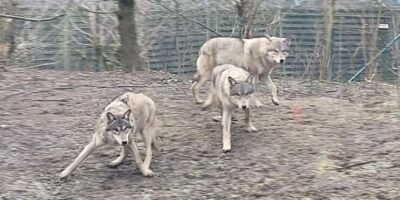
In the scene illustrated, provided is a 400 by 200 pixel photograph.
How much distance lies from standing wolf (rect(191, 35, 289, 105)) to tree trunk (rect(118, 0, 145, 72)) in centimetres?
328

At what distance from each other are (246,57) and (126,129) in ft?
9.85

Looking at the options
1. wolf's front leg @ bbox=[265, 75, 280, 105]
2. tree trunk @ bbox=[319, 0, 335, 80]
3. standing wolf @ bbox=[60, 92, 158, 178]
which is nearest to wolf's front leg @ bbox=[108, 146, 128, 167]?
standing wolf @ bbox=[60, 92, 158, 178]

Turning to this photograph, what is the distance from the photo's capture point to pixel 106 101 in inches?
362

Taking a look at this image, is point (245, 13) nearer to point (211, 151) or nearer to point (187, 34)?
point (187, 34)

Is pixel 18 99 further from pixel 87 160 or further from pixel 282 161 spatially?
pixel 282 161

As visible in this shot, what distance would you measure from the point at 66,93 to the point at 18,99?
66 centimetres

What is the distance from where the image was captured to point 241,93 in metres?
7.12

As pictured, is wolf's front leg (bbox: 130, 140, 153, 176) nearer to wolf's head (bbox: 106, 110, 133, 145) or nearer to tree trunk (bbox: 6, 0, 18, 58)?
wolf's head (bbox: 106, 110, 133, 145)

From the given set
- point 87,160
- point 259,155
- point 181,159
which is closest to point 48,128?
point 87,160

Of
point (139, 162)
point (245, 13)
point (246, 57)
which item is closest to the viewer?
point (139, 162)

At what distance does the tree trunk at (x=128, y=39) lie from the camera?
39.5 feet

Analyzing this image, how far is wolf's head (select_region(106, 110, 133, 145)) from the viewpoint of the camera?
6.23m

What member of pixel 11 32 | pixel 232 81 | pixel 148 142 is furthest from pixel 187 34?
pixel 148 142

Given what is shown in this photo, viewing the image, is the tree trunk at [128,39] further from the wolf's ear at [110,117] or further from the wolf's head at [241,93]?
the wolf's ear at [110,117]
